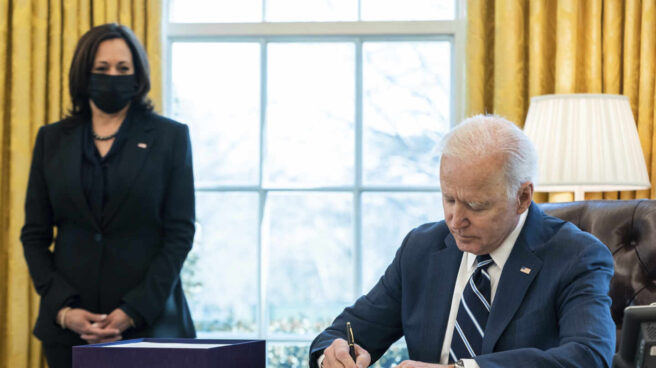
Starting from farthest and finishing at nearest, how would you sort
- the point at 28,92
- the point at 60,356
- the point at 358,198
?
the point at 358,198 → the point at 28,92 → the point at 60,356

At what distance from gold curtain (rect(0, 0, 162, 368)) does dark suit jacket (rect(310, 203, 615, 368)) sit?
2023 millimetres

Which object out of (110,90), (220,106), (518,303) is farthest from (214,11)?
(518,303)

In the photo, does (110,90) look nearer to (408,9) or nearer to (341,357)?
(341,357)

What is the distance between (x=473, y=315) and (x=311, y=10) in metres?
2.44

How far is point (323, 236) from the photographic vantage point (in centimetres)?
384

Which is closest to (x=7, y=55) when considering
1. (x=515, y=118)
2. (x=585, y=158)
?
(x=515, y=118)

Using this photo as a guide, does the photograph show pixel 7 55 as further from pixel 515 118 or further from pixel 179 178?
pixel 515 118

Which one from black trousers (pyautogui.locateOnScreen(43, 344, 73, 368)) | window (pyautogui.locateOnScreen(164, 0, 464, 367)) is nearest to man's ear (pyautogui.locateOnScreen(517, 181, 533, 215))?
black trousers (pyautogui.locateOnScreen(43, 344, 73, 368))

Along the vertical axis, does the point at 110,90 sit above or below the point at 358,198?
above

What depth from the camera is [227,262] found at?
3.88 meters

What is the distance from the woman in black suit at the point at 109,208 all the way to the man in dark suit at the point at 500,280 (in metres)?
0.66

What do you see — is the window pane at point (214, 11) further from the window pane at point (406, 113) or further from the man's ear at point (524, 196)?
the man's ear at point (524, 196)

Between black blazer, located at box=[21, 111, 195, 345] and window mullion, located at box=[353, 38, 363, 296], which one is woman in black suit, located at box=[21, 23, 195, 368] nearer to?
black blazer, located at box=[21, 111, 195, 345]

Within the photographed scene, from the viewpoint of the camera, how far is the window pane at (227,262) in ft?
12.7
